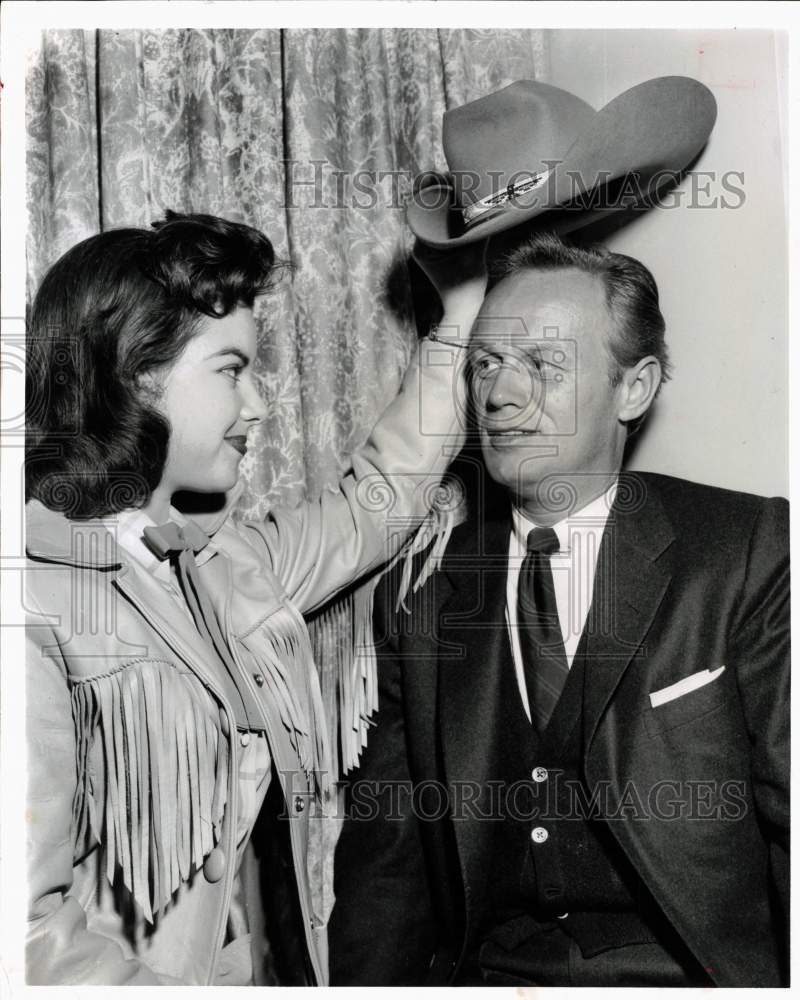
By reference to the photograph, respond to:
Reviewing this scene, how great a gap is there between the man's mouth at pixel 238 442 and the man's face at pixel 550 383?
0.38m

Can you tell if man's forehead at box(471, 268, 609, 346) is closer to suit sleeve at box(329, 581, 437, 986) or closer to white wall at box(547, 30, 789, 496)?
white wall at box(547, 30, 789, 496)

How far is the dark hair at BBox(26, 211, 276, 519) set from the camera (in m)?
1.50

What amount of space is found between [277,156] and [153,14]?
0.95 ft

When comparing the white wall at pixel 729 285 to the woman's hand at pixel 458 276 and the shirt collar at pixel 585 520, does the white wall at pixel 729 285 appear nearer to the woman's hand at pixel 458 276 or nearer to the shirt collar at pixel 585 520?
the shirt collar at pixel 585 520

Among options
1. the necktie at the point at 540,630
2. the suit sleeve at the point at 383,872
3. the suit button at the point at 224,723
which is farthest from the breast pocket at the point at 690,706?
the suit button at the point at 224,723

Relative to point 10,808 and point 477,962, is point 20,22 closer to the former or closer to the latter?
point 10,808

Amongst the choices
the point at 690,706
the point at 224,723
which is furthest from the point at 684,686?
the point at 224,723

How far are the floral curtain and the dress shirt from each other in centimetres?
37

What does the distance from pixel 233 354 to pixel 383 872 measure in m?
0.82

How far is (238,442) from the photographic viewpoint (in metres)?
1.58

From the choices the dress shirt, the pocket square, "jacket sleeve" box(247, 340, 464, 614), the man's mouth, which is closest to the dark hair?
the man's mouth

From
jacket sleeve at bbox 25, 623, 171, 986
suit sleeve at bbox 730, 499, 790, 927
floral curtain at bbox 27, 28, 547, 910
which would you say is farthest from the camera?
floral curtain at bbox 27, 28, 547, 910

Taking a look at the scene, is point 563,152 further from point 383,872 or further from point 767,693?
point 383,872

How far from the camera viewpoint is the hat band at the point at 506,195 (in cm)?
156
